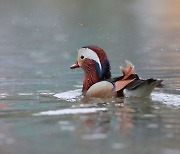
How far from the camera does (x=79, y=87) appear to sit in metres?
12.7

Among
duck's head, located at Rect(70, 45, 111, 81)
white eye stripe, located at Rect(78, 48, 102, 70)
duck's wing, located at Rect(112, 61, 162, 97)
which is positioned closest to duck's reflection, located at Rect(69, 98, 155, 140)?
duck's wing, located at Rect(112, 61, 162, 97)

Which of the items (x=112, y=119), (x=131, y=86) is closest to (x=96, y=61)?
(x=131, y=86)

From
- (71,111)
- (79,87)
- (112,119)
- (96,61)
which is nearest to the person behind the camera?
(112,119)

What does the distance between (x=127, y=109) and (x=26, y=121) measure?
135 cm

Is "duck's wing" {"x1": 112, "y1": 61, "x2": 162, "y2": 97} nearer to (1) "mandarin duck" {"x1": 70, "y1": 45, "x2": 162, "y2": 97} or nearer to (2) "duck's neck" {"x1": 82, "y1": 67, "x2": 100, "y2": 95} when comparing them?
(1) "mandarin duck" {"x1": 70, "y1": 45, "x2": 162, "y2": 97}

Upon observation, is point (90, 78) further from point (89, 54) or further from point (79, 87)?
point (79, 87)

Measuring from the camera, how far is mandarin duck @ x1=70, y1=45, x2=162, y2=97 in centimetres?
1090

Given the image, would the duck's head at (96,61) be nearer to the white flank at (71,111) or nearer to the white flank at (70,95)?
the white flank at (70,95)

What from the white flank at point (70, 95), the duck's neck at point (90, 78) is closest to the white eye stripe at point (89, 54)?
the duck's neck at point (90, 78)

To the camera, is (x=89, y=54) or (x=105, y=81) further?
(x=89, y=54)

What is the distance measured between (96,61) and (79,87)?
94 cm

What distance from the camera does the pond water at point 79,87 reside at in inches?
325

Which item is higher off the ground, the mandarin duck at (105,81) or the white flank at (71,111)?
the mandarin duck at (105,81)

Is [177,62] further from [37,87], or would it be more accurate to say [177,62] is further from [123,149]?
[123,149]
